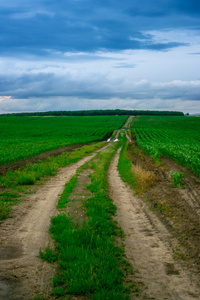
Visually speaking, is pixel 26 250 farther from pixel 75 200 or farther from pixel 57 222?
pixel 75 200

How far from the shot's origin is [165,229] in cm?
827

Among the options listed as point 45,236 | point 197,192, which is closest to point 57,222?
point 45,236

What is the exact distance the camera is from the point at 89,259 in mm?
5676

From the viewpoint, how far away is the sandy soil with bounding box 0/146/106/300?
16.3ft

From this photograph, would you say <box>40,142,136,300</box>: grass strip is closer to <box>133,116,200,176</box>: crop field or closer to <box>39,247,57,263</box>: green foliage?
<box>39,247,57,263</box>: green foliage

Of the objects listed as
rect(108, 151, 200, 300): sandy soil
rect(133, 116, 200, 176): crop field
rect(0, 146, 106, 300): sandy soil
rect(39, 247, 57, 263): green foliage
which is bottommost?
rect(108, 151, 200, 300): sandy soil

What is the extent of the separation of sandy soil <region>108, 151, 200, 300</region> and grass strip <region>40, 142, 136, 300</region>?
1.22 feet

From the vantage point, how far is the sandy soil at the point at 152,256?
4984 millimetres

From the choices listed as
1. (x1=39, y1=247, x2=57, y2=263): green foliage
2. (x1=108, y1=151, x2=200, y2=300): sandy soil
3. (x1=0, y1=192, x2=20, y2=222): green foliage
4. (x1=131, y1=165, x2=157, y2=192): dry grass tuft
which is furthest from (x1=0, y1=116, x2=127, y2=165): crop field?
(x1=39, y1=247, x2=57, y2=263): green foliage

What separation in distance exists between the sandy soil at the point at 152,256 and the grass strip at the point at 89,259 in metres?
0.37

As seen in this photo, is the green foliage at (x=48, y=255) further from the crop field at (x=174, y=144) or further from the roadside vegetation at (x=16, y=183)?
the crop field at (x=174, y=144)

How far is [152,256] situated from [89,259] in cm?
175

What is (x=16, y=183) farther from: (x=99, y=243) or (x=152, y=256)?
(x=152, y=256)

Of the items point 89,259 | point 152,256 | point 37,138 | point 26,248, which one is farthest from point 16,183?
point 37,138
